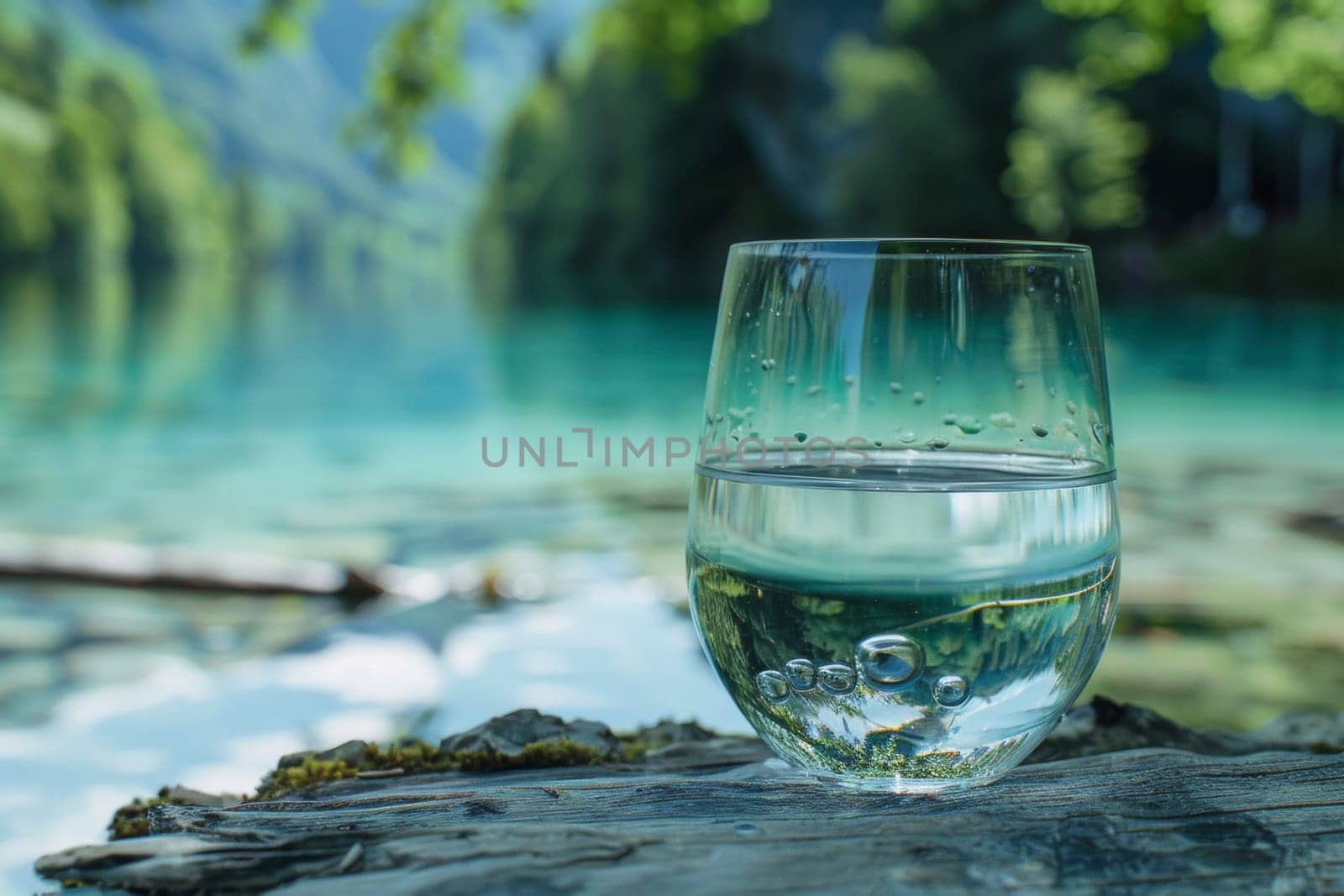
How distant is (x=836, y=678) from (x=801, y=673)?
0.04 meters

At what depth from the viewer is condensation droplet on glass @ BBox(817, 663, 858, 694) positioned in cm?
140

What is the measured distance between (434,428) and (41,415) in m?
4.35

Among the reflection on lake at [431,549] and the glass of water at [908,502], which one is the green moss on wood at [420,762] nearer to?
the glass of water at [908,502]

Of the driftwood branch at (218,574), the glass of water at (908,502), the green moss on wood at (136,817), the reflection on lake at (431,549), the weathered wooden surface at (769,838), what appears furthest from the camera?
the driftwood branch at (218,574)

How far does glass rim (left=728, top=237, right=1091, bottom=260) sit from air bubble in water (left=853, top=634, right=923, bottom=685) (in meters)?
0.40

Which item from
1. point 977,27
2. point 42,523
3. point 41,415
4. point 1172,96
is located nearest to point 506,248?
point 977,27

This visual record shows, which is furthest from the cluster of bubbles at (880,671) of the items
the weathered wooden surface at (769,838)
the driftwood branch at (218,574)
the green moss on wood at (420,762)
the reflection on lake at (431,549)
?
the driftwood branch at (218,574)

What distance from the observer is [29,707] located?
4344 mm

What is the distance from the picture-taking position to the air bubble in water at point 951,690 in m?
1.39

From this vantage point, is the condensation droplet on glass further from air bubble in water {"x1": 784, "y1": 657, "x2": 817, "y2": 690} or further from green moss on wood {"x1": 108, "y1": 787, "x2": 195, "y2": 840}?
green moss on wood {"x1": 108, "y1": 787, "x2": 195, "y2": 840}

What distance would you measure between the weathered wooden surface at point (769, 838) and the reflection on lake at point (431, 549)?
4.43 ft

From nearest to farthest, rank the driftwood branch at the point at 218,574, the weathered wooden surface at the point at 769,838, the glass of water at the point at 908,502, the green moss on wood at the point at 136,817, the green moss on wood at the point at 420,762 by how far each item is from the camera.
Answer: the weathered wooden surface at the point at 769,838 → the glass of water at the point at 908,502 → the green moss on wood at the point at 136,817 → the green moss on wood at the point at 420,762 → the driftwood branch at the point at 218,574

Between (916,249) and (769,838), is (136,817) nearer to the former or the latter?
(769,838)

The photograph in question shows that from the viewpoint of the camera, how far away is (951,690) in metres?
1.39
